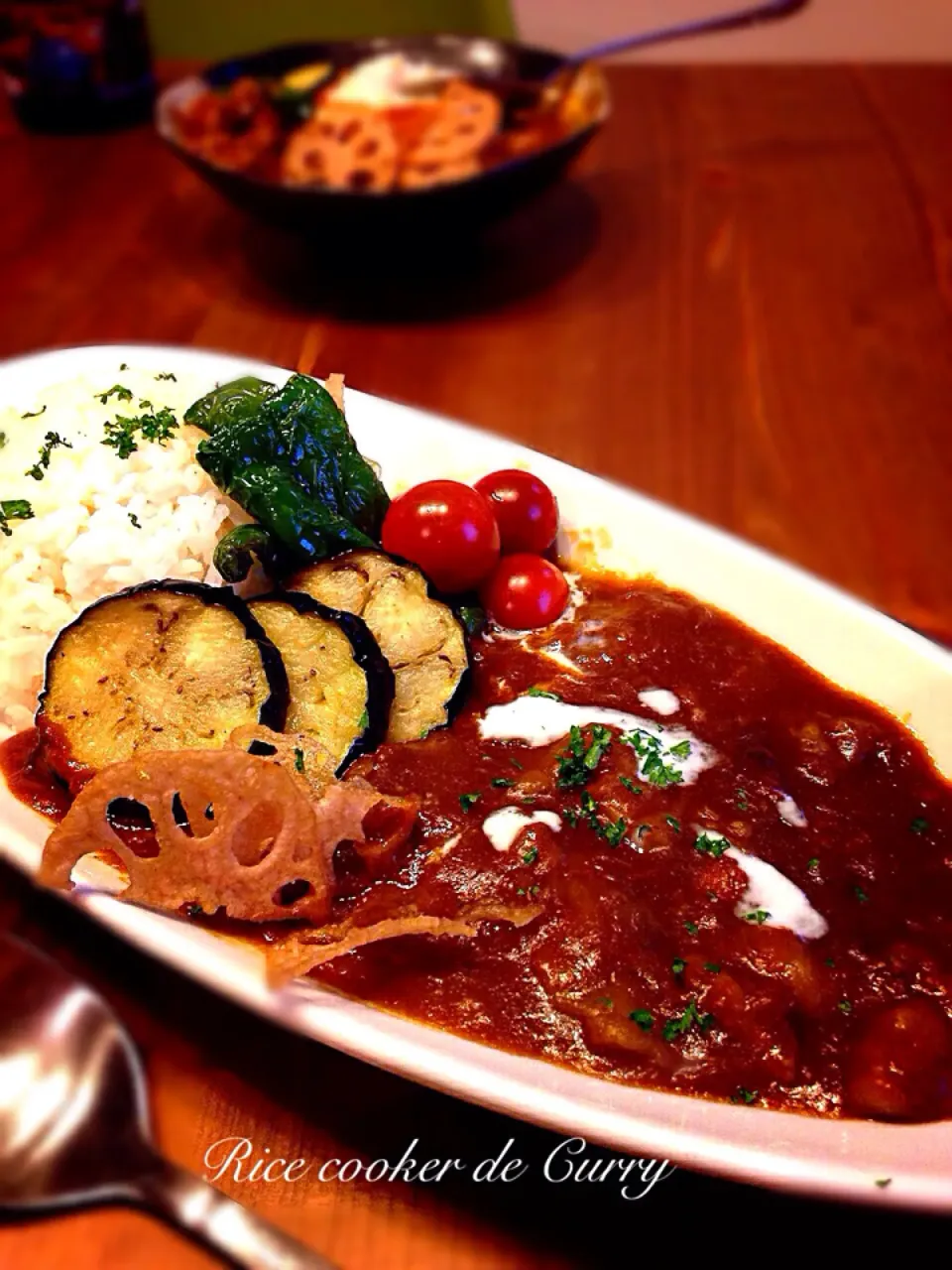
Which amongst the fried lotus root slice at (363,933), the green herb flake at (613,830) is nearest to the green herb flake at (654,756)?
the green herb flake at (613,830)

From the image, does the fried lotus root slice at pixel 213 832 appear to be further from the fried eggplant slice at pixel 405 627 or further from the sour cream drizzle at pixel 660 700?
the sour cream drizzle at pixel 660 700

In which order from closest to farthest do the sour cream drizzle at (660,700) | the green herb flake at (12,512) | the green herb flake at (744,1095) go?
1. the green herb flake at (744,1095)
2. the sour cream drizzle at (660,700)
3. the green herb flake at (12,512)

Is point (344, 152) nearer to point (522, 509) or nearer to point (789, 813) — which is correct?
point (522, 509)

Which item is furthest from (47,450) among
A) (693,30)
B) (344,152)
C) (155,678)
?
(693,30)

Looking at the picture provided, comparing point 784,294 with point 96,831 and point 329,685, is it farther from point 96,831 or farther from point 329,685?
point 96,831

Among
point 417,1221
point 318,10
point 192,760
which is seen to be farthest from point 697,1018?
point 318,10

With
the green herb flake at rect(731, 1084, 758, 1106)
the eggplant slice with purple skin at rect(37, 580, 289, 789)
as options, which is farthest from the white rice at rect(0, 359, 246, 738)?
the green herb flake at rect(731, 1084, 758, 1106)
